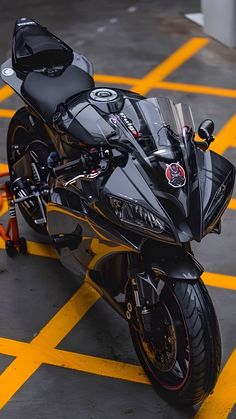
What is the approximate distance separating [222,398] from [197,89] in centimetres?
429

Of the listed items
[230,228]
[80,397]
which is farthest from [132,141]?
[230,228]

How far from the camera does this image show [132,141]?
14.8ft

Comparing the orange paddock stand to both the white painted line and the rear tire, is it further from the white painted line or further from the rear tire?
the white painted line

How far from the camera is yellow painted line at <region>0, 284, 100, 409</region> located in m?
4.96

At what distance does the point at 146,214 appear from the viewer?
423 centimetres

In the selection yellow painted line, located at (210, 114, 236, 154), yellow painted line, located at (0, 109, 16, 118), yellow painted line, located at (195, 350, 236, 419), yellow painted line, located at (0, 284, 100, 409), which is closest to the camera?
yellow painted line, located at (195, 350, 236, 419)

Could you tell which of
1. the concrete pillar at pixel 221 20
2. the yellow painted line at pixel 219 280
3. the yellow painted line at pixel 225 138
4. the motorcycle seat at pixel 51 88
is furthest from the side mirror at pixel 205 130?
the concrete pillar at pixel 221 20

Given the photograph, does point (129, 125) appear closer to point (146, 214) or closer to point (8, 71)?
point (146, 214)

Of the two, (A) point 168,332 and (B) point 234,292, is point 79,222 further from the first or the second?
(B) point 234,292

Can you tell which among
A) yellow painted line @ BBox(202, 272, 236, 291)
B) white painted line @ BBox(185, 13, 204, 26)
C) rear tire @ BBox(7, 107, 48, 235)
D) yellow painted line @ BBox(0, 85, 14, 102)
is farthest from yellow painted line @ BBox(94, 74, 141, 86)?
yellow painted line @ BBox(202, 272, 236, 291)

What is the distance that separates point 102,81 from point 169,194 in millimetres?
4612

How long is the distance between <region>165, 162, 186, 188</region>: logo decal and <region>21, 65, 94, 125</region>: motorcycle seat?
1267mm

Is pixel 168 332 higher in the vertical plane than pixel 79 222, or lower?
lower

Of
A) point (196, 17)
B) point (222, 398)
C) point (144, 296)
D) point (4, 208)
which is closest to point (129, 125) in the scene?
point (144, 296)
